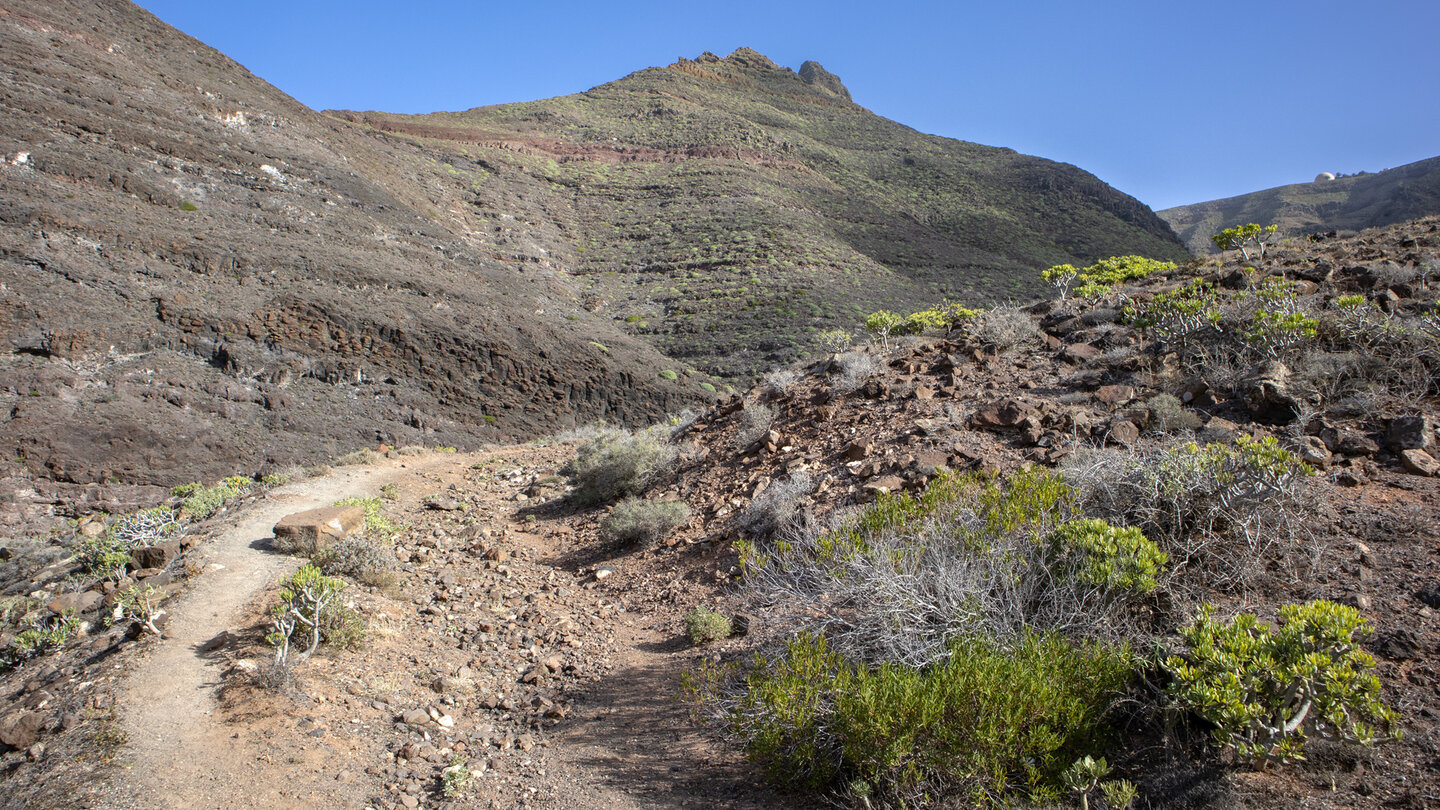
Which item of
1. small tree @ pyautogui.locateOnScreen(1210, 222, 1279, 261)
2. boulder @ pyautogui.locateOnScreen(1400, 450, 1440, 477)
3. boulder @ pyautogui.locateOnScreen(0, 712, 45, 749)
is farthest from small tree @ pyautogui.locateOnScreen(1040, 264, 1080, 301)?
boulder @ pyautogui.locateOnScreen(0, 712, 45, 749)

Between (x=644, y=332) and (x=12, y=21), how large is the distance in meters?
22.1

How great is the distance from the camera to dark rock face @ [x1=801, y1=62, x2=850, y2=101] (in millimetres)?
84250

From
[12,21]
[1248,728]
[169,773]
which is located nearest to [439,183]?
[12,21]

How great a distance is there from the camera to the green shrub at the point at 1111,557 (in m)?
3.68

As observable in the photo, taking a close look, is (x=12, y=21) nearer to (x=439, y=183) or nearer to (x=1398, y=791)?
(x=439, y=183)

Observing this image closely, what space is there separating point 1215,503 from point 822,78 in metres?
92.1

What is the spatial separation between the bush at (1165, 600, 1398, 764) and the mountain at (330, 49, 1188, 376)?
2005 cm

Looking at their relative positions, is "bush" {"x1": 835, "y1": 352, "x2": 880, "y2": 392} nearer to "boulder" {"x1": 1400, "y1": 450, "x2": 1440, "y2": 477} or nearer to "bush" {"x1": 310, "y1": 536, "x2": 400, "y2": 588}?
"boulder" {"x1": 1400, "y1": 450, "x2": 1440, "y2": 477}

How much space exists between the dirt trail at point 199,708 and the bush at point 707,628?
250 cm

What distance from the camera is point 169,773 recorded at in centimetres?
367

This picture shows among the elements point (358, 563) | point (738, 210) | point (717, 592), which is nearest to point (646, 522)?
point (717, 592)

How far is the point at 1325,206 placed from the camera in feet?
187

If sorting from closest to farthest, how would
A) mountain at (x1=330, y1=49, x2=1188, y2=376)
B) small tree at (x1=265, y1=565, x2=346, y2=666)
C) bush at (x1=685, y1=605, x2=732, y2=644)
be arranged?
small tree at (x1=265, y1=565, x2=346, y2=666), bush at (x1=685, y1=605, x2=732, y2=644), mountain at (x1=330, y1=49, x2=1188, y2=376)

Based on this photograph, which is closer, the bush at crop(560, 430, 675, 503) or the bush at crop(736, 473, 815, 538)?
the bush at crop(736, 473, 815, 538)
